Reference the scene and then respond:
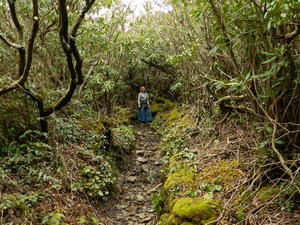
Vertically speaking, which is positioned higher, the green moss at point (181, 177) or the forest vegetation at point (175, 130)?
the forest vegetation at point (175, 130)

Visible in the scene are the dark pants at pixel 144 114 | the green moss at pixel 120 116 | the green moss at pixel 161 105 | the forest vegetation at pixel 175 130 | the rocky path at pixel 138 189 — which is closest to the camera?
the forest vegetation at pixel 175 130

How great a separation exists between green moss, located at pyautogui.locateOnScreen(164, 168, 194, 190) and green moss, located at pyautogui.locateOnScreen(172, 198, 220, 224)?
79 centimetres

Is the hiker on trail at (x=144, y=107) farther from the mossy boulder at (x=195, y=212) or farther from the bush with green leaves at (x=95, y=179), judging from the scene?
the mossy boulder at (x=195, y=212)

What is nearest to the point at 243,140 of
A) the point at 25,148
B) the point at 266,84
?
the point at 266,84

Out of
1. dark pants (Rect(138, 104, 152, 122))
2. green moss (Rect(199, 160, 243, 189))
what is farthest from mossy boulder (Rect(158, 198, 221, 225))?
dark pants (Rect(138, 104, 152, 122))

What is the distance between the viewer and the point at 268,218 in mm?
2910

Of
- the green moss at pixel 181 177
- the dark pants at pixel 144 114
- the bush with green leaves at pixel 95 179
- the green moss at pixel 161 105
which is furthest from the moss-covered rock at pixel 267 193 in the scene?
the green moss at pixel 161 105

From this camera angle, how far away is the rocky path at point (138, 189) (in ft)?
15.3

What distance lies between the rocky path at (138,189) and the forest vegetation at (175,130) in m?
0.16

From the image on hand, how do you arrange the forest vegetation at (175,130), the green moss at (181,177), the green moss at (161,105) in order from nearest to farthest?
the forest vegetation at (175,130), the green moss at (181,177), the green moss at (161,105)

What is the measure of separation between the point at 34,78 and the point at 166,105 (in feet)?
27.6

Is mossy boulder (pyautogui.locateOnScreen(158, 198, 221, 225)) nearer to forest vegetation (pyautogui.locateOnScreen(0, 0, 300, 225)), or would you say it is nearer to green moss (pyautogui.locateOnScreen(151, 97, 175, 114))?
forest vegetation (pyautogui.locateOnScreen(0, 0, 300, 225))

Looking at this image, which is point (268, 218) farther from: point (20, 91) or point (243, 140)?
point (20, 91)

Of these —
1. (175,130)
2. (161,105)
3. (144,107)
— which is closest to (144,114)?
(144,107)
